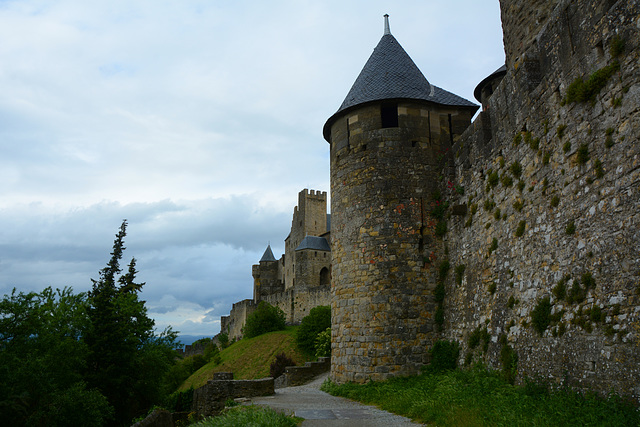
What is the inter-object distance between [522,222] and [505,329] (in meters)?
2.14

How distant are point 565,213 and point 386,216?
6.33 m

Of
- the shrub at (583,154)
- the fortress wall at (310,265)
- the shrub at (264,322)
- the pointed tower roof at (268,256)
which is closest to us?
the shrub at (583,154)

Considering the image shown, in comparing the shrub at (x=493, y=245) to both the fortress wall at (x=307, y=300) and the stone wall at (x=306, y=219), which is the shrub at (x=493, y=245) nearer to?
the fortress wall at (x=307, y=300)

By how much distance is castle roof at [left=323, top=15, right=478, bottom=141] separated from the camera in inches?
590

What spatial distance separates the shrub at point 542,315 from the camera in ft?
27.1

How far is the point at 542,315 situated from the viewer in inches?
329

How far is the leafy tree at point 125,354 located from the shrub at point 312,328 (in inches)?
517

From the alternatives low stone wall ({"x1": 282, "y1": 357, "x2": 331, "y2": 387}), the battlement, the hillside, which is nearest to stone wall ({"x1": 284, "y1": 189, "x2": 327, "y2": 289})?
the battlement

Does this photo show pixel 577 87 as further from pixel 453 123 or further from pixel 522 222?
pixel 453 123

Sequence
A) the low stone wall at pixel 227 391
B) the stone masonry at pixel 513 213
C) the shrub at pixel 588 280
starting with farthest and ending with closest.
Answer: the low stone wall at pixel 227 391
the shrub at pixel 588 280
the stone masonry at pixel 513 213

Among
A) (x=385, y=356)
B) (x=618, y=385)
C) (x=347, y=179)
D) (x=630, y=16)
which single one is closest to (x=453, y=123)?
(x=347, y=179)

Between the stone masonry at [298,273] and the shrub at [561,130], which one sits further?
the stone masonry at [298,273]

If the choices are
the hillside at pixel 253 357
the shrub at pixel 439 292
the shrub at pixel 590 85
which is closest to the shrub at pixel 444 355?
the shrub at pixel 439 292

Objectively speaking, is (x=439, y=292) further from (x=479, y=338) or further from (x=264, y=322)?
(x=264, y=322)
